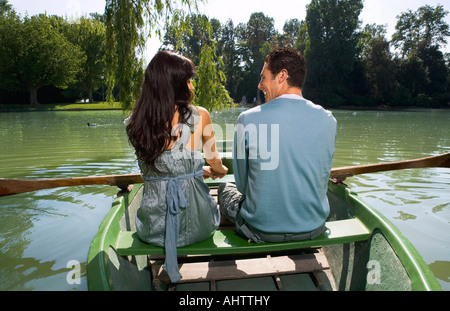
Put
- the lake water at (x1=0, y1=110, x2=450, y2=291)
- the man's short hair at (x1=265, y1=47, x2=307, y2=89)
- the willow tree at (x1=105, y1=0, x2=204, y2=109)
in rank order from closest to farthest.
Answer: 1. the man's short hair at (x1=265, y1=47, x2=307, y2=89)
2. the lake water at (x1=0, y1=110, x2=450, y2=291)
3. the willow tree at (x1=105, y1=0, x2=204, y2=109)

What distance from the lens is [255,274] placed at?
2463mm

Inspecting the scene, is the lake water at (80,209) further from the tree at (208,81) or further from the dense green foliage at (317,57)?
the dense green foliage at (317,57)

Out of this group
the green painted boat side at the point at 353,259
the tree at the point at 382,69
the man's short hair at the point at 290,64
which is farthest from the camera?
the tree at the point at 382,69

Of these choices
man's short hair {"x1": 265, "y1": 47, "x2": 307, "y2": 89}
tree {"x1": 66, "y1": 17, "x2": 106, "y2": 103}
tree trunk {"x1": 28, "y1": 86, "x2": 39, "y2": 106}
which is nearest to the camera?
man's short hair {"x1": 265, "y1": 47, "x2": 307, "y2": 89}

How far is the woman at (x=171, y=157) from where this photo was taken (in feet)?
6.73

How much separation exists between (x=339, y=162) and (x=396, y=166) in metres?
4.81

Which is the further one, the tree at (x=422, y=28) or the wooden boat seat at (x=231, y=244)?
the tree at (x=422, y=28)

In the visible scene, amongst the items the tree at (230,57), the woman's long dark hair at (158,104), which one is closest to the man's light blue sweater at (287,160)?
the woman's long dark hair at (158,104)

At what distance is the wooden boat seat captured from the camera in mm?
2150

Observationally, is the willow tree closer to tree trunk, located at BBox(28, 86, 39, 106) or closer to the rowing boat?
the rowing boat

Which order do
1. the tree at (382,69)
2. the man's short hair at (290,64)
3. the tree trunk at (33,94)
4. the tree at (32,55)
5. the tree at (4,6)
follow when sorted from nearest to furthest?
the man's short hair at (290,64) → the tree at (32,55) → the tree trunk at (33,94) → the tree at (382,69) → the tree at (4,6)

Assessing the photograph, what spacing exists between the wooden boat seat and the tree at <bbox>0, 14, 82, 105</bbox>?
37.3 meters

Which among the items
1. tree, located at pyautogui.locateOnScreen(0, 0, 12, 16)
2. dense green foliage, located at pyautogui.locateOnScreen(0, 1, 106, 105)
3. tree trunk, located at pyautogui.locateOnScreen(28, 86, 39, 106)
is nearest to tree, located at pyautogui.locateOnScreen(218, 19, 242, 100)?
dense green foliage, located at pyautogui.locateOnScreen(0, 1, 106, 105)
